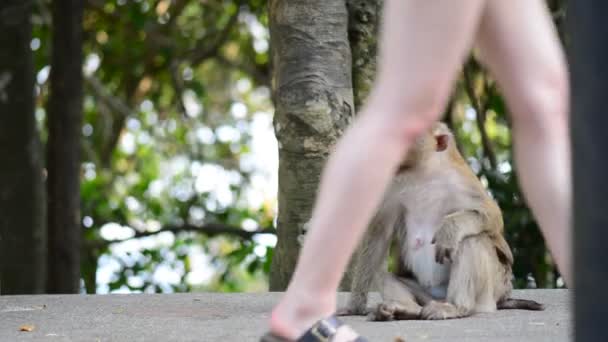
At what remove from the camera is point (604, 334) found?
2.49 metres

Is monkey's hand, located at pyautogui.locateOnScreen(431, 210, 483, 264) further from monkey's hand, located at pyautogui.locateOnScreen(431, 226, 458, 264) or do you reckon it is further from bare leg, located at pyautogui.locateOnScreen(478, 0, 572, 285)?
bare leg, located at pyautogui.locateOnScreen(478, 0, 572, 285)

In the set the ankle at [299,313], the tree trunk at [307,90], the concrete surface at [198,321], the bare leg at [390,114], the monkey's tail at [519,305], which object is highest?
the tree trunk at [307,90]

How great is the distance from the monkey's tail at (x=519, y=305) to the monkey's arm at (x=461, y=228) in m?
0.33

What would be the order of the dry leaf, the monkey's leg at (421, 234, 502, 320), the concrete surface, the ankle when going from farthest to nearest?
1. the monkey's leg at (421, 234, 502, 320)
2. the dry leaf
3. the concrete surface
4. the ankle

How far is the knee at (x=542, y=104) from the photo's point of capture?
141 inches

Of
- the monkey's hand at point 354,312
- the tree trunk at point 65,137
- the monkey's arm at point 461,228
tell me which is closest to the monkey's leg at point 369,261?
the monkey's hand at point 354,312

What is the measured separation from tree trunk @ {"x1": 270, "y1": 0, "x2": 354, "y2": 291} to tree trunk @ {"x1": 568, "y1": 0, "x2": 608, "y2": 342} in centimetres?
402

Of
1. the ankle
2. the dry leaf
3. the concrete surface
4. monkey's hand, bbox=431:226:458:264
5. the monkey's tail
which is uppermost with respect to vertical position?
monkey's hand, bbox=431:226:458:264

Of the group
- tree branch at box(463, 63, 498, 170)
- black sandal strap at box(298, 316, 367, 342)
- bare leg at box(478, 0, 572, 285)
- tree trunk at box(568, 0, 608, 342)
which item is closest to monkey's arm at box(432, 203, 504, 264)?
bare leg at box(478, 0, 572, 285)

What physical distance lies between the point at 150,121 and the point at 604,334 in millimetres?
Answer: 13496

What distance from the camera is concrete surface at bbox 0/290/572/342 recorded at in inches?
189

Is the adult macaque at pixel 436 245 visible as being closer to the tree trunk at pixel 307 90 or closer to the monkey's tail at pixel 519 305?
the monkey's tail at pixel 519 305

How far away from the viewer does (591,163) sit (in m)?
2.52

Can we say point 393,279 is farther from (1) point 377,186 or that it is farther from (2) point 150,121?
(2) point 150,121
